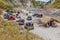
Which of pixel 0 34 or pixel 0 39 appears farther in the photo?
pixel 0 34

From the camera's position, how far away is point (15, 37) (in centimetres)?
1681

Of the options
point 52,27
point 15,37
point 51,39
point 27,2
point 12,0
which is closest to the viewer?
point 15,37

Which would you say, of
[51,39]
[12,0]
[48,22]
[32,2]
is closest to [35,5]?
[32,2]

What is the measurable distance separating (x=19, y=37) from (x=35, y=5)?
93.9m

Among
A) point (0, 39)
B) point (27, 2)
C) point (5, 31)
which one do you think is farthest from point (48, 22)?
point (27, 2)

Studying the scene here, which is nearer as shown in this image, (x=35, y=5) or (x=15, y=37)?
(x=15, y=37)

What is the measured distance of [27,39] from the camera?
17.0 metres

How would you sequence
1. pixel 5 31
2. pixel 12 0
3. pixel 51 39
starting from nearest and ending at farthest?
pixel 5 31, pixel 51 39, pixel 12 0

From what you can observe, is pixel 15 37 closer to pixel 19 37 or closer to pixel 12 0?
pixel 19 37

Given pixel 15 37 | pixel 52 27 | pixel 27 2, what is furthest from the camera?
pixel 27 2

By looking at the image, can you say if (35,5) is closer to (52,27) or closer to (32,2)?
(32,2)

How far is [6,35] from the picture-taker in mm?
17062

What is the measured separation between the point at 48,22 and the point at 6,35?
1203cm

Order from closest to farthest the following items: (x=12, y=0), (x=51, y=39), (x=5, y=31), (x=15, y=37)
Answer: (x=15, y=37) → (x=5, y=31) → (x=51, y=39) → (x=12, y=0)
